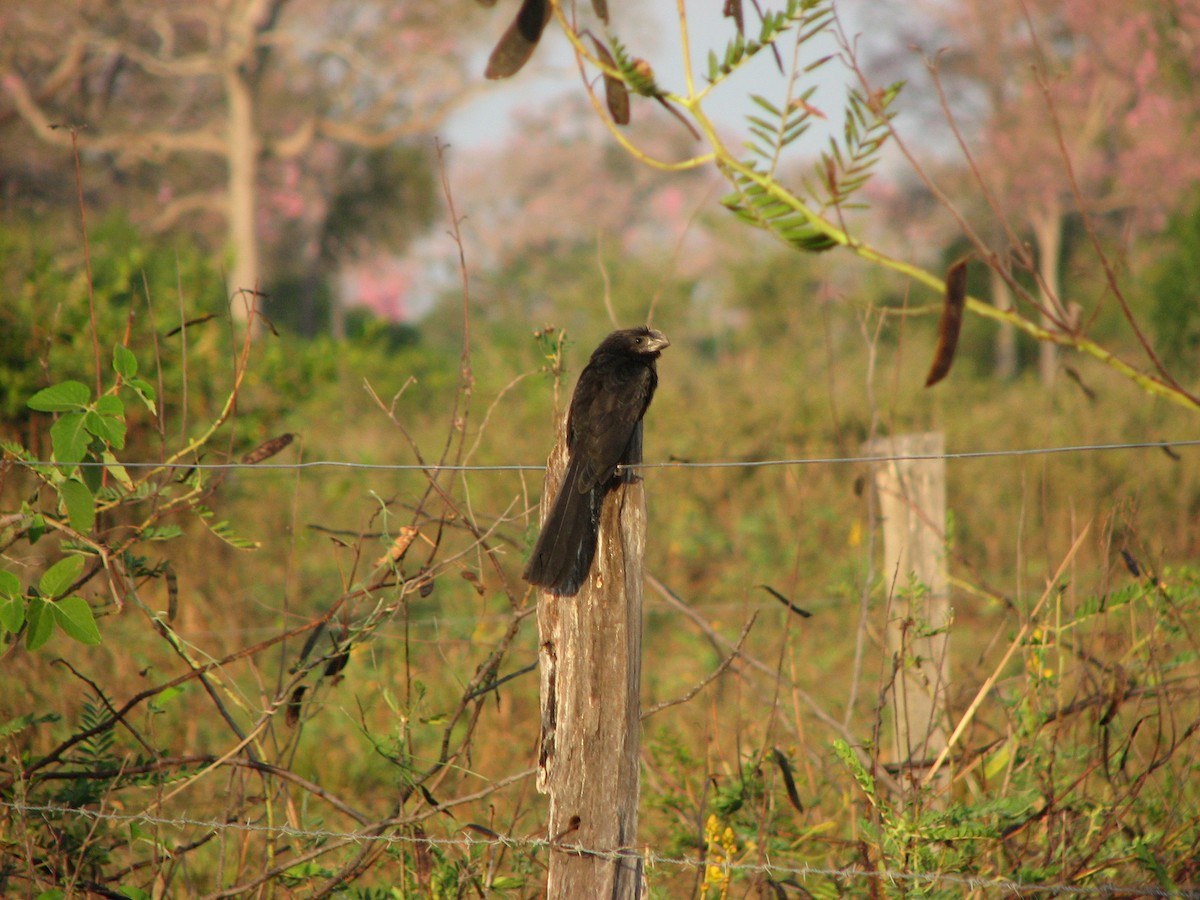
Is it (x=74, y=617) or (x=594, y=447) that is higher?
A: (x=594, y=447)

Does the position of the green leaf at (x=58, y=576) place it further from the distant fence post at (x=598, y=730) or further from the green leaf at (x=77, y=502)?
the distant fence post at (x=598, y=730)

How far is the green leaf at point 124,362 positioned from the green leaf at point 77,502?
0.27 m

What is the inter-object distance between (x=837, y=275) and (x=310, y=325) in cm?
1569

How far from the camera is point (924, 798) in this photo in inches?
103

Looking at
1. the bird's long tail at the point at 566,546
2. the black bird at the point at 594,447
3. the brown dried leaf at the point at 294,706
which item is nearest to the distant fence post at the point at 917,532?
the black bird at the point at 594,447

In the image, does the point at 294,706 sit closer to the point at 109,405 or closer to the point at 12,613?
the point at 12,613

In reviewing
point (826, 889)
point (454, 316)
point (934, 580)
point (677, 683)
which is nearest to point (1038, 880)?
point (826, 889)

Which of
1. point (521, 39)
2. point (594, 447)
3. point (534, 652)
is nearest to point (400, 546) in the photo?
point (534, 652)

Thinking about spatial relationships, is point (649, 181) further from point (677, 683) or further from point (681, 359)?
point (677, 683)

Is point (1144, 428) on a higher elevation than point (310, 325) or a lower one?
lower

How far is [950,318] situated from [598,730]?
1.19m

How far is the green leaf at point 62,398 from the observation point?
2.32 metres

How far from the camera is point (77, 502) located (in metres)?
2.41

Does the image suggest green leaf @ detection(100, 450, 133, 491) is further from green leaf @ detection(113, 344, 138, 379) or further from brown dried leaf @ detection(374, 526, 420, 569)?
brown dried leaf @ detection(374, 526, 420, 569)
